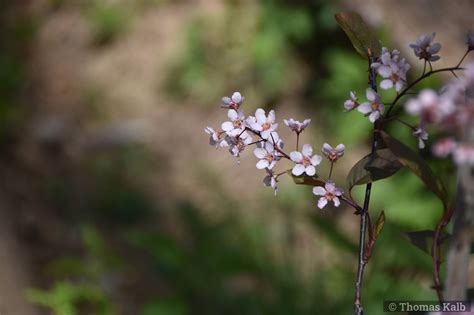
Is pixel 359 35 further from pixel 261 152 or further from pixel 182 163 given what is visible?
pixel 182 163

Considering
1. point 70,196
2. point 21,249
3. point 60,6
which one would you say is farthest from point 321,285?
point 60,6

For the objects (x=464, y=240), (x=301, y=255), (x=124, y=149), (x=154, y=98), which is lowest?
(x=464, y=240)

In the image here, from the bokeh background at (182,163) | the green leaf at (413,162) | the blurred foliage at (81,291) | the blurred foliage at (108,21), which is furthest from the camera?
the blurred foliage at (108,21)

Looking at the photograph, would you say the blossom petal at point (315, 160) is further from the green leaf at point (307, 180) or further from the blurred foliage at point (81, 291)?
the blurred foliage at point (81, 291)

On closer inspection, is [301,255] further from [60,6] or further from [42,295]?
[60,6]

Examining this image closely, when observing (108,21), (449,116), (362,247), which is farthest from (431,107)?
(108,21)

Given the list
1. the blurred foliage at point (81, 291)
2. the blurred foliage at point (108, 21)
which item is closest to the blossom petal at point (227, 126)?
the blurred foliage at point (81, 291)

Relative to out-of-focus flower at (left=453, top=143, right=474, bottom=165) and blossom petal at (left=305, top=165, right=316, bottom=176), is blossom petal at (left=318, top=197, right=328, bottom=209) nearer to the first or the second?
blossom petal at (left=305, top=165, right=316, bottom=176)
